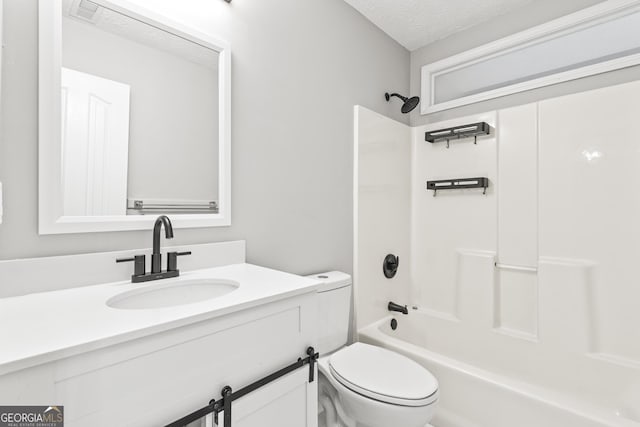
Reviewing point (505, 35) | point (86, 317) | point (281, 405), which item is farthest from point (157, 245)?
point (505, 35)

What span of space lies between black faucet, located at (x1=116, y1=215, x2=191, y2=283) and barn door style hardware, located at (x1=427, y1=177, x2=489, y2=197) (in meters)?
1.92

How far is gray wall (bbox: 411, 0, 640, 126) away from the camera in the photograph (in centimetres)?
181

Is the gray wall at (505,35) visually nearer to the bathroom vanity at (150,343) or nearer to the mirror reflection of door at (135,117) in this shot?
the mirror reflection of door at (135,117)

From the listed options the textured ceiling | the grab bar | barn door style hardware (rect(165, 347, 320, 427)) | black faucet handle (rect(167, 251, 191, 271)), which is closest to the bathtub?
the grab bar

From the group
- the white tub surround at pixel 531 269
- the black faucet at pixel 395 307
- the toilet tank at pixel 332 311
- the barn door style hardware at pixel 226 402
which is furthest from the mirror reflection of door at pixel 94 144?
the black faucet at pixel 395 307

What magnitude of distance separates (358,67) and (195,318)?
1931mm

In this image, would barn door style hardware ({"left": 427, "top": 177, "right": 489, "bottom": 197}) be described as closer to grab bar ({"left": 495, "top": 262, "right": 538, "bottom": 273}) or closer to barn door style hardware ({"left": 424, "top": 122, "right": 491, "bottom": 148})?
barn door style hardware ({"left": 424, "top": 122, "right": 491, "bottom": 148})

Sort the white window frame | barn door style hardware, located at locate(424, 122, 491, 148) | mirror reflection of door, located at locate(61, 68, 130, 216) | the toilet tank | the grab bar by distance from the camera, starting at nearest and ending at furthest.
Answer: mirror reflection of door, located at locate(61, 68, 130, 216), the toilet tank, the white window frame, the grab bar, barn door style hardware, located at locate(424, 122, 491, 148)

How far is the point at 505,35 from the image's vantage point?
2.13m

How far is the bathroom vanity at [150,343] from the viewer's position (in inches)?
22.9

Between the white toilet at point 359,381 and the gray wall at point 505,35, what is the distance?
165 cm

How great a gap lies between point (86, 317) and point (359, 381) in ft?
3.49

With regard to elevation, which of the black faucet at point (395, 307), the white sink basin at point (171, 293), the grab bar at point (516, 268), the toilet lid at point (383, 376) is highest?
the white sink basin at point (171, 293)

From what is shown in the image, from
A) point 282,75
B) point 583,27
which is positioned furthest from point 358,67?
point 583,27
